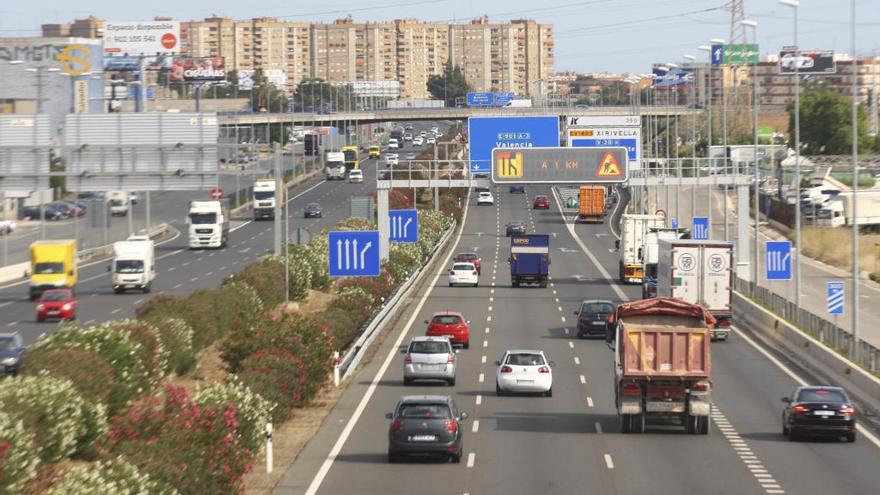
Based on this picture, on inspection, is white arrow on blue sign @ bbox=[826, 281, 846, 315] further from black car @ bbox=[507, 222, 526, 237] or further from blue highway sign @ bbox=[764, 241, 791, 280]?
black car @ bbox=[507, 222, 526, 237]

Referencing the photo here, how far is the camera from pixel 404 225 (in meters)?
74.2

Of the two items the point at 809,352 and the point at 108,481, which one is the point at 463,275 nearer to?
the point at 809,352

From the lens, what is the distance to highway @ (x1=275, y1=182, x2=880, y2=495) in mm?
26469

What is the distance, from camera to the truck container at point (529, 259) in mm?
75312

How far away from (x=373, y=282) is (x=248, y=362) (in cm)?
2798

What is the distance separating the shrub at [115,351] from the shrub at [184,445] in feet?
18.4

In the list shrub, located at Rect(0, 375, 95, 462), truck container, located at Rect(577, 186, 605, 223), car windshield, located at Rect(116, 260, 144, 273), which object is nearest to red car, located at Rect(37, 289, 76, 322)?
car windshield, located at Rect(116, 260, 144, 273)

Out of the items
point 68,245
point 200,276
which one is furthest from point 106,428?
point 200,276

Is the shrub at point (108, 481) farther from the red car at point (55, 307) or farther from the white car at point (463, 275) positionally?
the white car at point (463, 275)

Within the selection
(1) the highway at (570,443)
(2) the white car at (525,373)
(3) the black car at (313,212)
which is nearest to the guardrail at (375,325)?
(1) the highway at (570,443)

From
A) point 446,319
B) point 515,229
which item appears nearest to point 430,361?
point 446,319

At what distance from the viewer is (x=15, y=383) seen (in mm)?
21891

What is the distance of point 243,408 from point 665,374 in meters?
10.0

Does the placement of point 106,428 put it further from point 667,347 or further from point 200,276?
point 200,276
